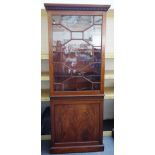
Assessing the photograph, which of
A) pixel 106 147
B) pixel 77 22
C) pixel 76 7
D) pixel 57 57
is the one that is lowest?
pixel 106 147

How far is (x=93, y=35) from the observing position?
2.49 meters

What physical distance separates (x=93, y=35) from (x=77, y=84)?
0.64 metres

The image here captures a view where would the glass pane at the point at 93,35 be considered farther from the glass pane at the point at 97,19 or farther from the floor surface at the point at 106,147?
the floor surface at the point at 106,147

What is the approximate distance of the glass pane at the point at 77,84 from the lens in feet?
8.33

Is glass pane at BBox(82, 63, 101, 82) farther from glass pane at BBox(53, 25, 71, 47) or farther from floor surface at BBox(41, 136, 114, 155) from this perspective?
floor surface at BBox(41, 136, 114, 155)

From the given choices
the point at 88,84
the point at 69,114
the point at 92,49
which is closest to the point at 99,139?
the point at 69,114

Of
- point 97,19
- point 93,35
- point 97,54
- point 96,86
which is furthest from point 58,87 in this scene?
point 97,19

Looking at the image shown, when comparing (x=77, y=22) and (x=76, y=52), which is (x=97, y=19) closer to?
(x=77, y=22)
